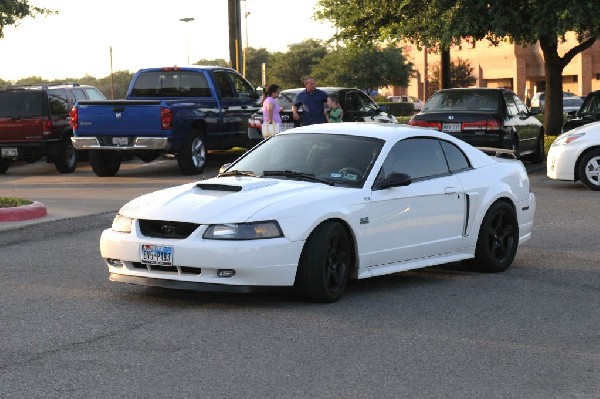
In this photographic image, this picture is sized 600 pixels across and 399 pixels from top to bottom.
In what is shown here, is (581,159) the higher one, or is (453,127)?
(453,127)

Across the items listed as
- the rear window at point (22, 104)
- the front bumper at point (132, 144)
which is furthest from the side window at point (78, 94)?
the front bumper at point (132, 144)

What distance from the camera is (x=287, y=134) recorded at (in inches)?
428

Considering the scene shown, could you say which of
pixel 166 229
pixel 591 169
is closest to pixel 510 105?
pixel 591 169

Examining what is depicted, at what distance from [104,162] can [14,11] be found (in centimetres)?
760

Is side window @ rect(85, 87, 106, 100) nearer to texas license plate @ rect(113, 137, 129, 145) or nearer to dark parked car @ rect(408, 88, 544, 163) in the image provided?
texas license plate @ rect(113, 137, 129, 145)

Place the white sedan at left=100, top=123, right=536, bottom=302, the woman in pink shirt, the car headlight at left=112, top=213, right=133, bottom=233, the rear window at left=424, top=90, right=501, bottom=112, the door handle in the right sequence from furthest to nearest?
1. the rear window at left=424, top=90, right=501, bottom=112
2. the woman in pink shirt
3. the door handle
4. the car headlight at left=112, top=213, right=133, bottom=233
5. the white sedan at left=100, top=123, right=536, bottom=302

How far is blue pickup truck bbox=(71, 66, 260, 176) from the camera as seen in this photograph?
2259 cm

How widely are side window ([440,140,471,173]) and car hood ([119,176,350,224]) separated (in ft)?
5.19

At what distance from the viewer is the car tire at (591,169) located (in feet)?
63.2

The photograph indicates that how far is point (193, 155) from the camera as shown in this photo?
23562 millimetres

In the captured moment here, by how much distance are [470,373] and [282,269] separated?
2.26 m

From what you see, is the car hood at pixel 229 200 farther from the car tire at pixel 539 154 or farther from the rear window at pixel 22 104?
the car tire at pixel 539 154

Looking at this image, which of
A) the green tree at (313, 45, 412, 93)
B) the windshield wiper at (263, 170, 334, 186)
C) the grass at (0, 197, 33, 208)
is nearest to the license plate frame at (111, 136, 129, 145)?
the grass at (0, 197, 33, 208)

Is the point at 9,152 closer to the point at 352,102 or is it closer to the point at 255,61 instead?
the point at 352,102
